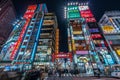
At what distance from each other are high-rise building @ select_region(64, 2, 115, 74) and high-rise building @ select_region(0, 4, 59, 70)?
8.56 m

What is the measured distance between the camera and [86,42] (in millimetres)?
46625

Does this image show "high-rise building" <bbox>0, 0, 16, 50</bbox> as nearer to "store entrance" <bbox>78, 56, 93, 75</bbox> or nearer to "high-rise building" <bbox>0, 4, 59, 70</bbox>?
"high-rise building" <bbox>0, 4, 59, 70</bbox>

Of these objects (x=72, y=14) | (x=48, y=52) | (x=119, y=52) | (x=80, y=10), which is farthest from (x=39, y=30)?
(x=119, y=52)

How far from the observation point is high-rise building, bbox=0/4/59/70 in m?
42.2

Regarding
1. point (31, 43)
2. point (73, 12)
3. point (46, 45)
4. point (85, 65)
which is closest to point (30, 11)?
point (73, 12)

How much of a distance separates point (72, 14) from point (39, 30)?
18845 mm

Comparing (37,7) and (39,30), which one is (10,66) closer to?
(39,30)

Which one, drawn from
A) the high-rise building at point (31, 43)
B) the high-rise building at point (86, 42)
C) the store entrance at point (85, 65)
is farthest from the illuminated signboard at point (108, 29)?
the high-rise building at point (31, 43)

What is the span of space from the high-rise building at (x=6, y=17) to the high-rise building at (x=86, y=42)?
3142cm

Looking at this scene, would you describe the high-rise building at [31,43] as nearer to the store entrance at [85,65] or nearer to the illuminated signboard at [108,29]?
the store entrance at [85,65]

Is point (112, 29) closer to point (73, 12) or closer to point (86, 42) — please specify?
point (86, 42)

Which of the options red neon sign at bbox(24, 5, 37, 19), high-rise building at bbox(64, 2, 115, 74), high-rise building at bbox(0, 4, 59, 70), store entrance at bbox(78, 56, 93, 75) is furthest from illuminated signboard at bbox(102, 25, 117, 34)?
red neon sign at bbox(24, 5, 37, 19)

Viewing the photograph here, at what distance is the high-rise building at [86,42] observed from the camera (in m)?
39.8

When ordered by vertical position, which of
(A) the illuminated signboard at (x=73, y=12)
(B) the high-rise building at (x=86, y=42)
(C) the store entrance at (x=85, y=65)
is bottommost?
(C) the store entrance at (x=85, y=65)
